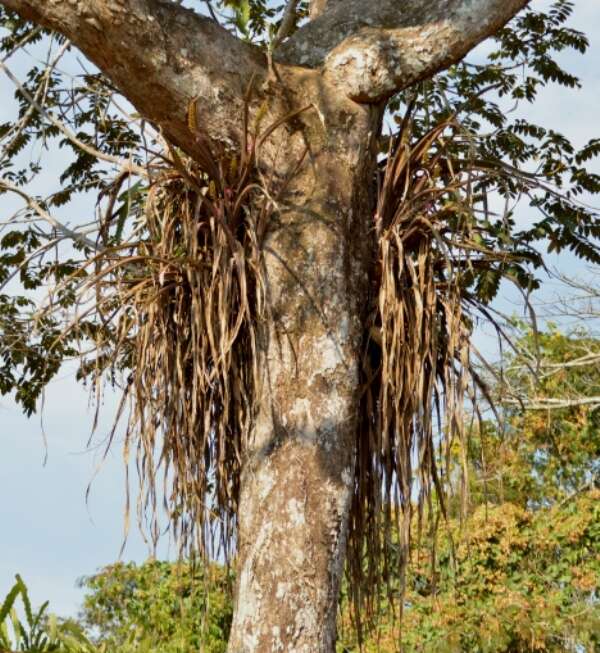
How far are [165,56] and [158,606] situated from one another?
5.27 metres

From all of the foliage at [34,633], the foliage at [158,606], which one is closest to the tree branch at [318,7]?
the foliage at [34,633]

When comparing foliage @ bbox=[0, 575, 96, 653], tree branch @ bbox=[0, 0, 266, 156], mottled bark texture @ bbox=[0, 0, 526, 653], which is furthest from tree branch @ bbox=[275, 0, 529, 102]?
foliage @ bbox=[0, 575, 96, 653]

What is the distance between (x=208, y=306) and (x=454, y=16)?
41.8 inches

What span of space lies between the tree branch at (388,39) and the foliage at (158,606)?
12.4 ft

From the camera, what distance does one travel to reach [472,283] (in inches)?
200

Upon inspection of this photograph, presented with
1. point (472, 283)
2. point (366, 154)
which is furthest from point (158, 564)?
point (366, 154)

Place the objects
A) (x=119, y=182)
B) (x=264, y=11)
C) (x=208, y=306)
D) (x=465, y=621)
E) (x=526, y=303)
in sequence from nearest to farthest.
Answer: (x=208, y=306) → (x=526, y=303) → (x=119, y=182) → (x=264, y=11) → (x=465, y=621)

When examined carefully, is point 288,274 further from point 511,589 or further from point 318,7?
point 511,589

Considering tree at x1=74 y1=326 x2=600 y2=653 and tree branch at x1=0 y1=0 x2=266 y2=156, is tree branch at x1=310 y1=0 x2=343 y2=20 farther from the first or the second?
tree at x1=74 y1=326 x2=600 y2=653

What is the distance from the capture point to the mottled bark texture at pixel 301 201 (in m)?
2.65

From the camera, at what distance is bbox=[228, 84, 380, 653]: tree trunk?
8.57 feet

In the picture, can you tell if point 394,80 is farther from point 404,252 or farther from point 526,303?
point 526,303

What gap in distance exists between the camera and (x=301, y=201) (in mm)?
2947

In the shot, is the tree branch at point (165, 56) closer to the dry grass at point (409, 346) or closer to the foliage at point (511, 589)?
the dry grass at point (409, 346)
